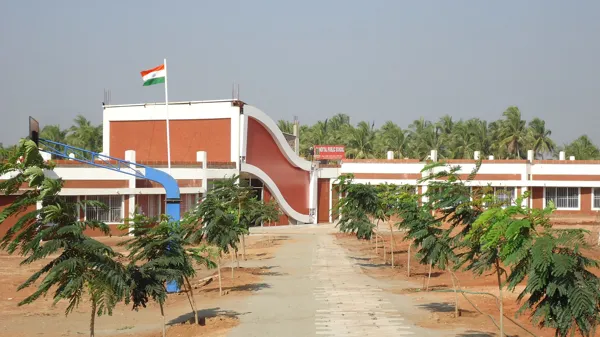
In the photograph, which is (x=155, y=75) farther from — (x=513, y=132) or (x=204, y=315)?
(x=513, y=132)

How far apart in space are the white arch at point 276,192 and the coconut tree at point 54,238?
36278 mm

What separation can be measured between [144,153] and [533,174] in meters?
30.2

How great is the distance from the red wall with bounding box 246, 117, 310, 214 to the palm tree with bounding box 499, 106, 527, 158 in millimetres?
22886

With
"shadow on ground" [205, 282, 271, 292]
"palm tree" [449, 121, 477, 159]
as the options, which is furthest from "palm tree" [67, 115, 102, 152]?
"shadow on ground" [205, 282, 271, 292]

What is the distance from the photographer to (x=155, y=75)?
40531 mm

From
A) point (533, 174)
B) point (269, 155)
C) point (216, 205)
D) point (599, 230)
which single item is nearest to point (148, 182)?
point (269, 155)

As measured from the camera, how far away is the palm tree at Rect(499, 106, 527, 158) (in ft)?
227

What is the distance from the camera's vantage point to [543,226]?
36.2 ft

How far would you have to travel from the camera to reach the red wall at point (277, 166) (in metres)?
50.1

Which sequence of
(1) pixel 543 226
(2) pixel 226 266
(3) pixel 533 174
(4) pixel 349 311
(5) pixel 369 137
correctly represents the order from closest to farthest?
1. (1) pixel 543 226
2. (4) pixel 349 311
3. (2) pixel 226 266
4. (3) pixel 533 174
5. (5) pixel 369 137

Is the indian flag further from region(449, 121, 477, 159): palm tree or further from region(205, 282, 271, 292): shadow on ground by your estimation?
region(449, 121, 477, 159): palm tree

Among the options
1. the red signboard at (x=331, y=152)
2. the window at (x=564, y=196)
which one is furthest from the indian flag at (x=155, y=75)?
the window at (x=564, y=196)

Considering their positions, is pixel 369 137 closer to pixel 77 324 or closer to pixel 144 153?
pixel 144 153

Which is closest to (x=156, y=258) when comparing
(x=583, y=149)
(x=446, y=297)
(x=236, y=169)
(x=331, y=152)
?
(x=446, y=297)
